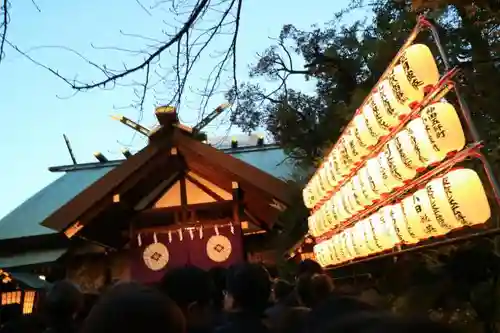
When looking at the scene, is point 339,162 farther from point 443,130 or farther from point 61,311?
point 61,311

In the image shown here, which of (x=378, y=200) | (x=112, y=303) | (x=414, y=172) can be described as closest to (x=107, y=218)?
(x=378, y=200)

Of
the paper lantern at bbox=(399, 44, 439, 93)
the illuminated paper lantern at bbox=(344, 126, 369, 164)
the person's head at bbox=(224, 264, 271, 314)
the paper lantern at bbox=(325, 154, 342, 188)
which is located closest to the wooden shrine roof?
the paper lantern at bbox=(325, 154, 342, 188)

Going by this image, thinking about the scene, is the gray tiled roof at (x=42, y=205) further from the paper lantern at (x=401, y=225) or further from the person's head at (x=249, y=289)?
the person's head at (x=249, y=289)

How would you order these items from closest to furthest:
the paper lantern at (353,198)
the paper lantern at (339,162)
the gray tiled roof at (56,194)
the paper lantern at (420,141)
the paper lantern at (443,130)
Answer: the paper lantern at (443,130), the paper lantern at (420,141), the paper lantern at (353,198), the paper lantern at (339,162), the gray tiled roof at (56,194)

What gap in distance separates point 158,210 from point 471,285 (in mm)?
7780

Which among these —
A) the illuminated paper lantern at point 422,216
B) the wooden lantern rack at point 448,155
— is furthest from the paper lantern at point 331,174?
the illuminated paper lantern at point 422,216

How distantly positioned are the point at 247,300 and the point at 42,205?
714 inches

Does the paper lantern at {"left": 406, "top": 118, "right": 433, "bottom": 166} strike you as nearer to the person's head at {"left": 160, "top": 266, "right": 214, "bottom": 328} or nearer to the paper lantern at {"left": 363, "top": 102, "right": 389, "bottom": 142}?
the paper lantern at {"left": 363, "top": 102, "right": 389, "bottom": 142}

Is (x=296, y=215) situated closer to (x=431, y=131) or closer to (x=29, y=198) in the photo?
(x=431, y=131)

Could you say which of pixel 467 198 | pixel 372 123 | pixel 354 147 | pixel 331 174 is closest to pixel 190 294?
pixel 467 198

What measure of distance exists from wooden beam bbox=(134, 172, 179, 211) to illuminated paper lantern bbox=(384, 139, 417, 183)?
707 cm

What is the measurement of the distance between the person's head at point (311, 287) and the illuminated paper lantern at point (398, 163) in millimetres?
2032

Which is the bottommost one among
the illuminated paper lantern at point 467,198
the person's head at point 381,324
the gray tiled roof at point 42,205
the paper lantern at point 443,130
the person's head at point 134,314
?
the person's head at point 381,324

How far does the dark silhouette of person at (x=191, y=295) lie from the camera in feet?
10.9
